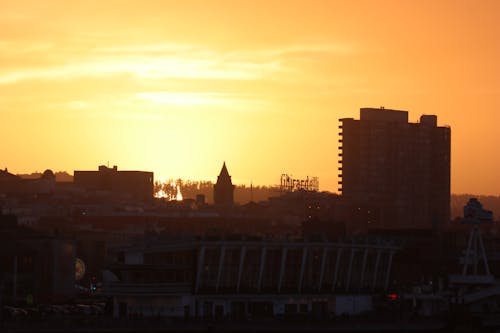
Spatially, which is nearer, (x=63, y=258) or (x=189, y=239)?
(x=189, y=239)

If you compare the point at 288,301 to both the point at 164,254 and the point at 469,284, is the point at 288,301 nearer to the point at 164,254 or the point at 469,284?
the point at 164,254

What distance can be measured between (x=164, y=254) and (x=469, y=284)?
1206 inches

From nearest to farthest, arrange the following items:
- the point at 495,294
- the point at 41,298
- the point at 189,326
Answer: the point at 189,326 < the point at 495,294 < the point at 41,298

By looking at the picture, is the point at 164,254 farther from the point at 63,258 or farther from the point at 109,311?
the point at 63,258

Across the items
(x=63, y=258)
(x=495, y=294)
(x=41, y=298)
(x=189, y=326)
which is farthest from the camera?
(x=63, y=258)

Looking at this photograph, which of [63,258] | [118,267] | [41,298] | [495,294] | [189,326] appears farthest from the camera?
[63,258]

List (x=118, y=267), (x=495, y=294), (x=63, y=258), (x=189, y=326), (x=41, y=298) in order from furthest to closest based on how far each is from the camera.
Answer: (x=63, y=258) < (x=41, y=298) < (x=495, y=294) < (x=118, y=267) < (x=189, y=326)

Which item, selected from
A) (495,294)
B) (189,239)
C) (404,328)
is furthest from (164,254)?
(495,294)

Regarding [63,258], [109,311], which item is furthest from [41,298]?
[109,311]

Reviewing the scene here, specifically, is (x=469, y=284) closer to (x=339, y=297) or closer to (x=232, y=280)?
(x=339, y=297)

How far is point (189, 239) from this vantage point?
13675 cm

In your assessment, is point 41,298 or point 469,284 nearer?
point 469,284

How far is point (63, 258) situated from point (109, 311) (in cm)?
5813

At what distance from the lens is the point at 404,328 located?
5020 inches
